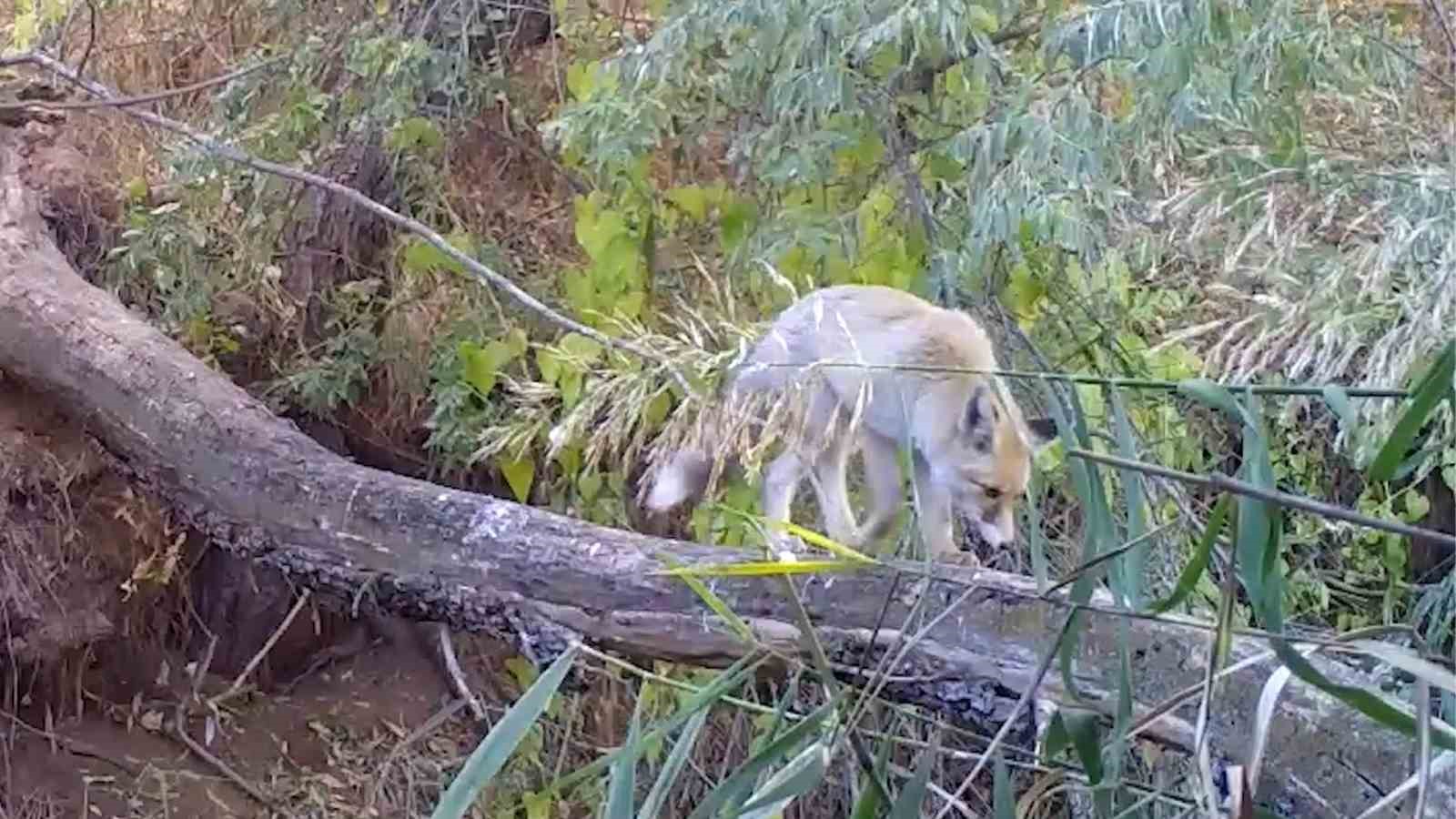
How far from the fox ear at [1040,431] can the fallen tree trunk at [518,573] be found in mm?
737

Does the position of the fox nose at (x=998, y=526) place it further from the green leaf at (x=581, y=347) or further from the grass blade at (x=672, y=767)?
the grass blade at (x=672, y=767)

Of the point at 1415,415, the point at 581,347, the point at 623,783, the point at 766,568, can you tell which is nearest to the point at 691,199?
the point at 581,347

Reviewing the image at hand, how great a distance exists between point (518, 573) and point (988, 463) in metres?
0.92

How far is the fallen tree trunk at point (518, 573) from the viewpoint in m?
1.81

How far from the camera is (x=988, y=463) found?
3064 millimetres

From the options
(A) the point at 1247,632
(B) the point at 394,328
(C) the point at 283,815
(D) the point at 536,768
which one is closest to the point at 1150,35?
(A) the point at 1247,632

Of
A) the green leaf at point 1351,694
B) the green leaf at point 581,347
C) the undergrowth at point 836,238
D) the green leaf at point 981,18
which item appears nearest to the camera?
the green leaf at point 1351,694

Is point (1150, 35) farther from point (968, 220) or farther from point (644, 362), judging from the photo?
point (644, 362)

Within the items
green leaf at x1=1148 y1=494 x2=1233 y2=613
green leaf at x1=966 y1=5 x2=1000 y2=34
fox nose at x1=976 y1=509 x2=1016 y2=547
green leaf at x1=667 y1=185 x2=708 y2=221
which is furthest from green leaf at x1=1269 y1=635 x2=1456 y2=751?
green leaf at x1=667 y1=185 x2=708 y2=221

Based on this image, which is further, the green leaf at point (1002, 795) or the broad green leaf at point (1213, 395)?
the green leaf at point (1002, 795)

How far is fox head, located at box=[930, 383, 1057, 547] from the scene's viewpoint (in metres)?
3.02

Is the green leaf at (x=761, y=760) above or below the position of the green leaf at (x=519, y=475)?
above

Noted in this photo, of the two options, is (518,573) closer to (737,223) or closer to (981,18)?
(737,223)

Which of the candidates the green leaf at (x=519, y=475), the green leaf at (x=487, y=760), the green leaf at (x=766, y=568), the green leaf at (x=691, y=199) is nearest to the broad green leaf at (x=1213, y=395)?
the green leaf at (x=766, y=568)
